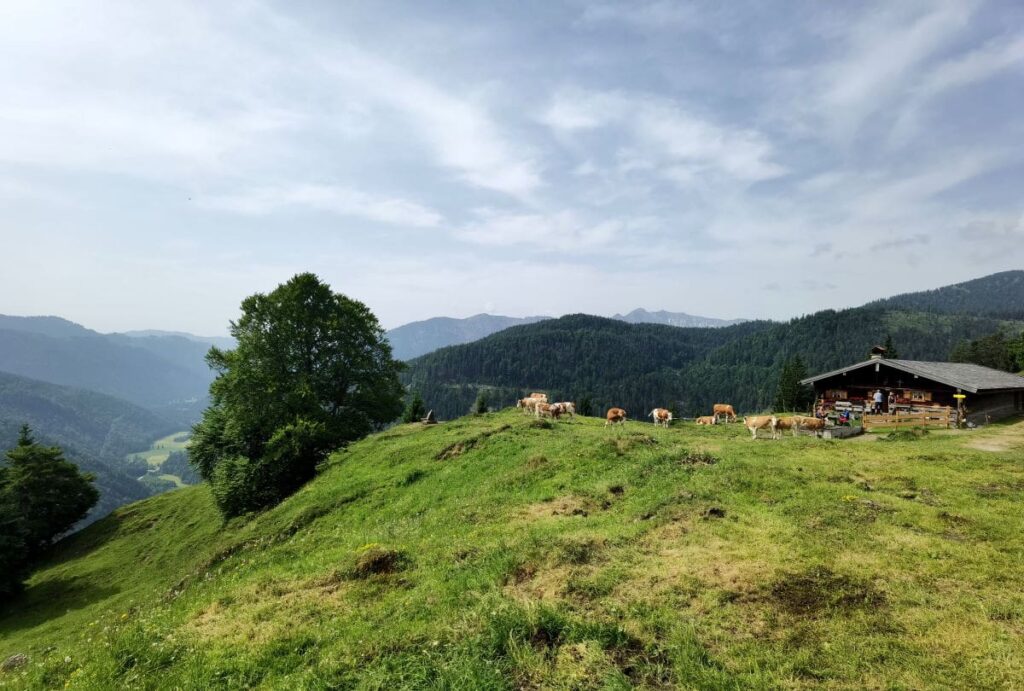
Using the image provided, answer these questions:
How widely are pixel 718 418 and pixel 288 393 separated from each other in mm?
34956

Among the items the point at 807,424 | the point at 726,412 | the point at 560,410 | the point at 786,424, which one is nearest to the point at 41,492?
the point at 560,410

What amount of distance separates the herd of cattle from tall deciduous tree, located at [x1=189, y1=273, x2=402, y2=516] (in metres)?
14.9

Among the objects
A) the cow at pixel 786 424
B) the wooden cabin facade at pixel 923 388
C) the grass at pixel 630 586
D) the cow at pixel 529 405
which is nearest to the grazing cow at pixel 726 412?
the cow at pixel 786 424

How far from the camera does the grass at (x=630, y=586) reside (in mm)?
7504

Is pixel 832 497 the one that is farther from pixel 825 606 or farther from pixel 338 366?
pixel 338 366

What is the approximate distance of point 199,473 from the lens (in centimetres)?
4028

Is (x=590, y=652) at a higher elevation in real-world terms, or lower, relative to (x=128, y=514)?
higher

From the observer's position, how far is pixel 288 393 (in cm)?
3741

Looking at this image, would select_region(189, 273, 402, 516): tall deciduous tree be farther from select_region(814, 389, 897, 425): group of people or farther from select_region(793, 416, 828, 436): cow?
select_region(814, 389, 897, 425): group of people

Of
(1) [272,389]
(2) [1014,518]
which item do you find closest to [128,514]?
(1) [272,389]

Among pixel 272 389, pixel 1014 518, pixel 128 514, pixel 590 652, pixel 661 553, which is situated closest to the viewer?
pixel 590 652

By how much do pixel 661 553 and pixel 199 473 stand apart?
42193mm

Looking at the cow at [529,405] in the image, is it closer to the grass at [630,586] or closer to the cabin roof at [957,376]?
the grass at [630,586]

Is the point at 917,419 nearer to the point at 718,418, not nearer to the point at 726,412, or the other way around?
the point at 726,412
